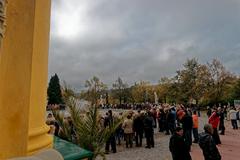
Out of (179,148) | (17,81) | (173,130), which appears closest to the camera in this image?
(17,81)

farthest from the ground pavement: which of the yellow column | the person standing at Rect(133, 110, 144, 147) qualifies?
the yellow column

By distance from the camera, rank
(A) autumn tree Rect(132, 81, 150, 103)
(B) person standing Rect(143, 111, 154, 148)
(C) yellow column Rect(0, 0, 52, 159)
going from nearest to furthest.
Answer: (C) yellow column Rect(0, 0, 52, 159) < (B) person standing Rect(143, 111, 154, 148) < (A) autumn tree Rect(132, 81, 150, 103)

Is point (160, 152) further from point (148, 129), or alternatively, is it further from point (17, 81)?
point (17, 81)

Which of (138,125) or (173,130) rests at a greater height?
(138,125)

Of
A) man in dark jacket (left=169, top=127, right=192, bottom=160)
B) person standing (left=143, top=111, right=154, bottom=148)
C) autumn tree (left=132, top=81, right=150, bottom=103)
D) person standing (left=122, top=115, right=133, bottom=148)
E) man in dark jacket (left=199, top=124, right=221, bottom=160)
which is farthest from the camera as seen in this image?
autumn tree (left=132, top=81, right=150, bottom=103)

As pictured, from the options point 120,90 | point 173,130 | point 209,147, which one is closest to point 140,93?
point 120,90

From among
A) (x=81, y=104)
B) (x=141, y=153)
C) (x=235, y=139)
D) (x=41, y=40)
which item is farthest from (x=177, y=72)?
(x=41, y=40)

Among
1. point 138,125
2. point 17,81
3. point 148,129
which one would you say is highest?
point 17,81

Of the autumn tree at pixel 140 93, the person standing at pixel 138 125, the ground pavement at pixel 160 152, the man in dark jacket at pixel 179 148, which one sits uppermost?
the autumn tree at pixel 140 93

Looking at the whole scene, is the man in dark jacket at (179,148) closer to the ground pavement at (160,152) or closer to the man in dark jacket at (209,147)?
the man in dark jacket at (209,147)

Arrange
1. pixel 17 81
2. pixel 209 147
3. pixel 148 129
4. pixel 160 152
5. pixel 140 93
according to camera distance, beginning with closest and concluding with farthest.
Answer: pixel 17 81, pixel 209 147, pixel 160 152, pixel 148 129, pixel 140 93

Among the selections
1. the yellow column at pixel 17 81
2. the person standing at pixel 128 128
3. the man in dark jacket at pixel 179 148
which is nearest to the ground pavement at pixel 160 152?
the person standing at pixel 128 128

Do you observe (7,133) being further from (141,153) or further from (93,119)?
(141,153)

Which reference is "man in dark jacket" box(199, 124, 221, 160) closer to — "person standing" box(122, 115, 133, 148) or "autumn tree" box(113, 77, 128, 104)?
"person standing" box(122, 115, 133, 148)
